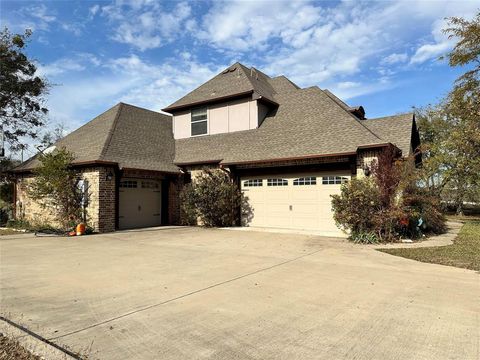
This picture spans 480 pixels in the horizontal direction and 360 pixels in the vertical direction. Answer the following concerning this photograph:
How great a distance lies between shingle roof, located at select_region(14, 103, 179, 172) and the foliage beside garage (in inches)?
368

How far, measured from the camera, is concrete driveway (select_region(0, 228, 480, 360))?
363cm

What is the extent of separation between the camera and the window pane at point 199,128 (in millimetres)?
19703

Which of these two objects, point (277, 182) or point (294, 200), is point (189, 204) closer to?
point (277, 182)

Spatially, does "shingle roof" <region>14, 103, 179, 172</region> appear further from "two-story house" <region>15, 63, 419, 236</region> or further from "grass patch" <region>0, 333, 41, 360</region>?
"grass patch" <region>0, 333, 41, 360</region>

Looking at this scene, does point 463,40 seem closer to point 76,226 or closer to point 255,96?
point 255,96

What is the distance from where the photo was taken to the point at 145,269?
7324 mm

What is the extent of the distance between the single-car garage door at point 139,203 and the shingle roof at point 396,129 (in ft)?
36.3

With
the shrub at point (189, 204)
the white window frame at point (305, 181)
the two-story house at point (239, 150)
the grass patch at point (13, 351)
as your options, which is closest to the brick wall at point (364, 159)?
the two-story house at point (239, 150)

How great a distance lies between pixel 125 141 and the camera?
17.0m

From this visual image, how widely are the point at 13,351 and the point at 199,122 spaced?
1736cm

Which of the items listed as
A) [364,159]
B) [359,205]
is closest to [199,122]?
[364,159]

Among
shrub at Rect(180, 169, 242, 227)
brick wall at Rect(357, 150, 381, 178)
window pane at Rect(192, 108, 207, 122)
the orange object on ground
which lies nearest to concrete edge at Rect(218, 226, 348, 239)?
shrub at Rect(180, 169, 242, 227)

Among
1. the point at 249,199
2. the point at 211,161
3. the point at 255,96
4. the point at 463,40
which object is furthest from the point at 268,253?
the point at 463,40

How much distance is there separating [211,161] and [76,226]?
6.66 m
